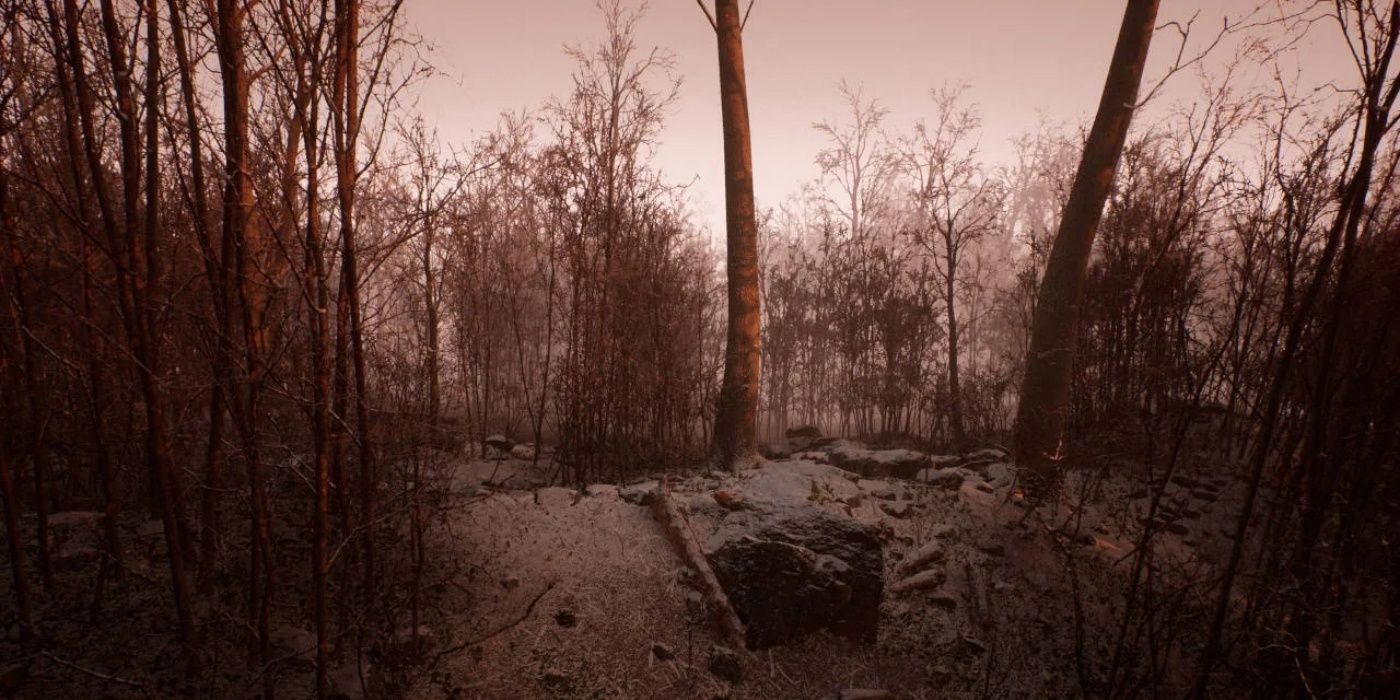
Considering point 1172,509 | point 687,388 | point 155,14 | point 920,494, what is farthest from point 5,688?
point 1172,509

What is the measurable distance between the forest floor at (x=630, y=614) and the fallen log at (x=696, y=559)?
0.09m

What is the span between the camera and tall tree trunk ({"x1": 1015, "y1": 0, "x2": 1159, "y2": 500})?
488 centimetres

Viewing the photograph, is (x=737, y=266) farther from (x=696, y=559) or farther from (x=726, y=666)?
(x=726, y=666)

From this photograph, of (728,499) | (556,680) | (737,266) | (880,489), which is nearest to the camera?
(556,680)

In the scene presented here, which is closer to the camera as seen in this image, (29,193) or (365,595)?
(365,595)

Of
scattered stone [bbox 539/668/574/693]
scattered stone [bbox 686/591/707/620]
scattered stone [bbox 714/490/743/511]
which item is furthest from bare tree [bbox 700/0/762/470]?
scattered stone [bbox 539/668/574/693]

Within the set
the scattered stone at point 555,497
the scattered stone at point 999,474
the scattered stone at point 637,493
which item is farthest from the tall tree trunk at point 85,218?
the scattered stone at point 999,474

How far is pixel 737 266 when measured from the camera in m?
6.46

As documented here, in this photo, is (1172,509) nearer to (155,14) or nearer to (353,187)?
(353,187)

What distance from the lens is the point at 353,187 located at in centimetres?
218

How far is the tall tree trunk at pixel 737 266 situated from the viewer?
20.6ft

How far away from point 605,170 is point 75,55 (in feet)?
18.0

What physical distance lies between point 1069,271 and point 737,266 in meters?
3.31

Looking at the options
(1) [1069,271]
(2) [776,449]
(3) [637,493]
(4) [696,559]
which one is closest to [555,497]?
(3) [637,493]
